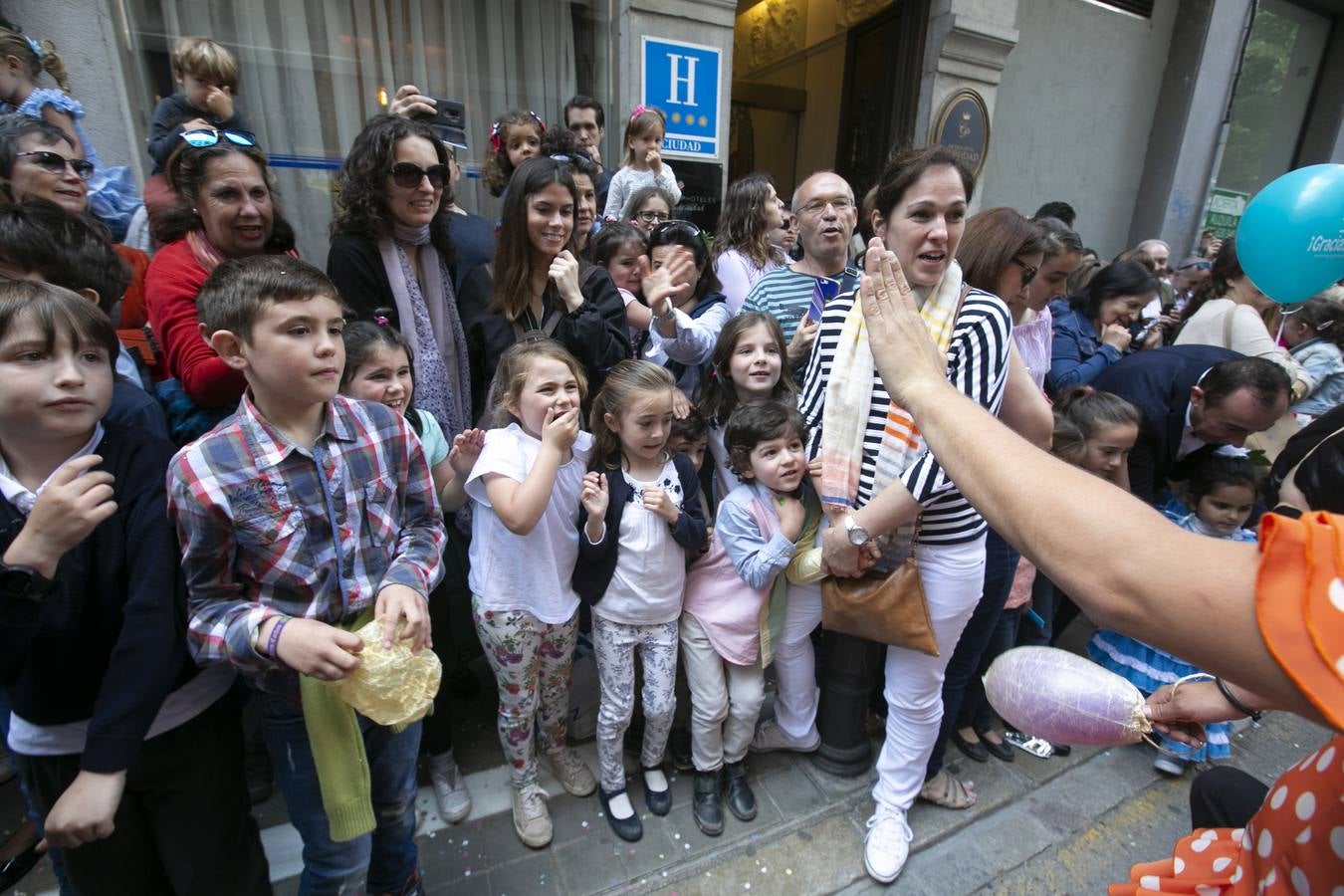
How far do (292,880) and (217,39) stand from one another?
4737 mm

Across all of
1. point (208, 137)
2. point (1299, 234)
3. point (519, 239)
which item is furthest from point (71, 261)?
point (1299, 234)

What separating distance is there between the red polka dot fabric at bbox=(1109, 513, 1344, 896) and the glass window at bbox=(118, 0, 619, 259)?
495 cm

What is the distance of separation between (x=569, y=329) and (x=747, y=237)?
4.87 feet

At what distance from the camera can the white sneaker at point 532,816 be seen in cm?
214

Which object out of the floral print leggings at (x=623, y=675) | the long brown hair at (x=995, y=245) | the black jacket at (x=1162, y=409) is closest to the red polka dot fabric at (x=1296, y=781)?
the floral print leggings at (x=623, y=675)

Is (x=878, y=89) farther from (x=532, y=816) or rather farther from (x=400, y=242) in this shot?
(x=532, y=816)

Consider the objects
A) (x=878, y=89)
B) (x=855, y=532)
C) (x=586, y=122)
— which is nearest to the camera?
(x=855, y=532)

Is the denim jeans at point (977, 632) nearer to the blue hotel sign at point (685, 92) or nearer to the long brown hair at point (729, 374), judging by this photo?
the long brown hair at point (729, 374)

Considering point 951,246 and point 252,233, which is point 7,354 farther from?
point 951,246

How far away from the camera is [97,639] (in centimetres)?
131

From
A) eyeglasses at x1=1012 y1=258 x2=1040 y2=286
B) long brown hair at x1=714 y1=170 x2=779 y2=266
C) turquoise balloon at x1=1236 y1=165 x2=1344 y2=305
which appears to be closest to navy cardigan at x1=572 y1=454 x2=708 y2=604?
eyeglasses at x1=1012 y1=258 x2=1040 y2=286

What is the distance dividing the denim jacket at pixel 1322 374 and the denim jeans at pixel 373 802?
17.4 feet

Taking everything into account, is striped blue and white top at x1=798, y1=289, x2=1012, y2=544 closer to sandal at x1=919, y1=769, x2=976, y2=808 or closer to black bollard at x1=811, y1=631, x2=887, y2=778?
black bollard at x1=811, y1=631, x2=887, y2=778

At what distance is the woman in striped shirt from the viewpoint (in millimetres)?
1707
